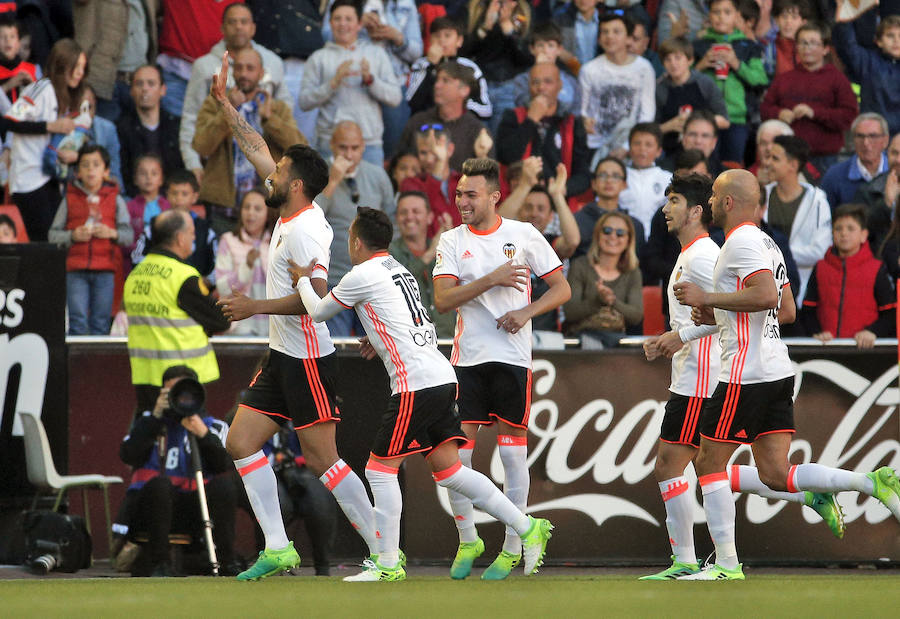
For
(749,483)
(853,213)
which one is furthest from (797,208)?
(749,483)

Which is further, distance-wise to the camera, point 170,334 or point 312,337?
point 170,334

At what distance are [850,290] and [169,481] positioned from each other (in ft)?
18.8

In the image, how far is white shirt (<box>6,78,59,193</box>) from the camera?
42.7ft

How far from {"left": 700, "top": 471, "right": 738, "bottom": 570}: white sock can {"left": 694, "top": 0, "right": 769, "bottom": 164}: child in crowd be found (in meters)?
6.73

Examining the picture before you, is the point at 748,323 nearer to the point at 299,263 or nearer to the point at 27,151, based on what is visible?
the point at 299,263

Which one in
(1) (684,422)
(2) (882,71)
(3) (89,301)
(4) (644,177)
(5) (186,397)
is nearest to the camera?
(1) (684,422)

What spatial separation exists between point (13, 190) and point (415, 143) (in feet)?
12.1

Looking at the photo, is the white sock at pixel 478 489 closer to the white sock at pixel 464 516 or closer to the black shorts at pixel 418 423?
Answer: the black shorts at pixel 418 423

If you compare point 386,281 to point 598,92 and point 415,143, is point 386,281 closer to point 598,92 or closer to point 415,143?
point 415,143

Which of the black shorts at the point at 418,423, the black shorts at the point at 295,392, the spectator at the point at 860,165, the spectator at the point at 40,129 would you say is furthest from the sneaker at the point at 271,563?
the spectator at the point at 860,165

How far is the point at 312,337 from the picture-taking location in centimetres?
849

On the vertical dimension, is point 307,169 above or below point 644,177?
below

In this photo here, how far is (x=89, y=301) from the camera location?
487 inches

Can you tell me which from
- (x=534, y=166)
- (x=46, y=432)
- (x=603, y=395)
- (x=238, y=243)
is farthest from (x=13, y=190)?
(x=603, y=395)
